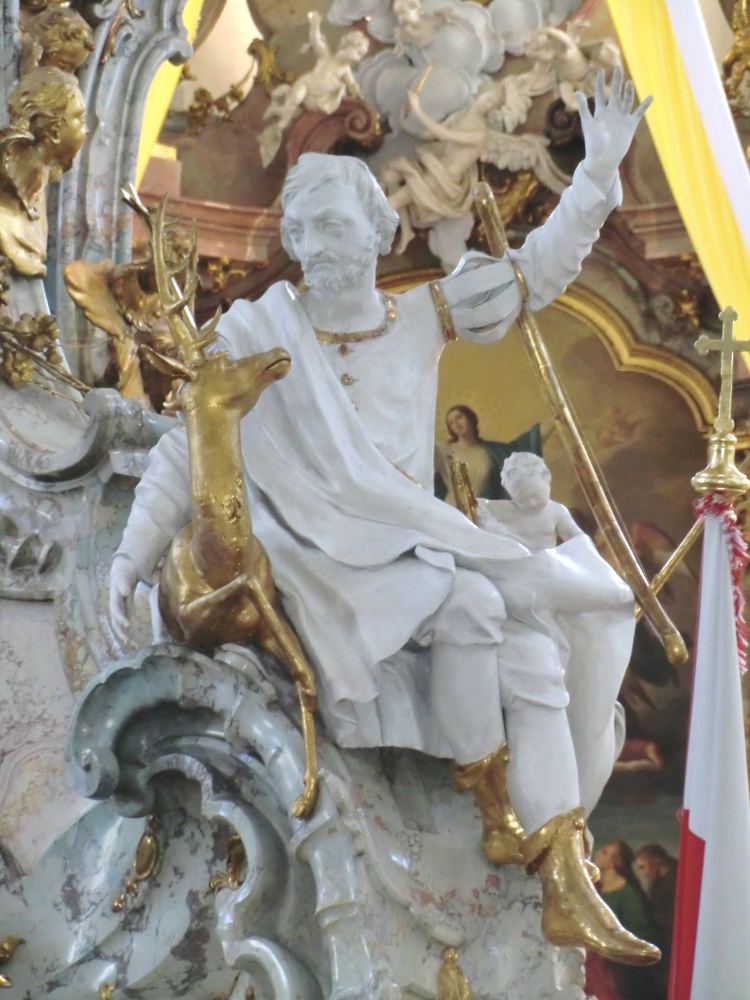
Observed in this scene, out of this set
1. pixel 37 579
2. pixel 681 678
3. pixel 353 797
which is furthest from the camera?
pixel 681 678

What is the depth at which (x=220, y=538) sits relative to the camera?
2945 millimetres

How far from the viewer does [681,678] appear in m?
6.98

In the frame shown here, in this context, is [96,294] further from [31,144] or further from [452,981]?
[452,981]

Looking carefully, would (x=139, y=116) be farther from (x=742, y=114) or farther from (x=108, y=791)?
(x=742, y=114)

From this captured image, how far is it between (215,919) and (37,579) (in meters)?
1.03

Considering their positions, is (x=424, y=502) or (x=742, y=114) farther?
(x=742, y=114)

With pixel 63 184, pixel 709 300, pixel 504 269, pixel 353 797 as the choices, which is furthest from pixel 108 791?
pixel 709 300

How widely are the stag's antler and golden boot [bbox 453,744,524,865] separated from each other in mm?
829

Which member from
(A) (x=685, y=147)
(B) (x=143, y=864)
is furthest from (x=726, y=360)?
(A) (x=685, y=147)

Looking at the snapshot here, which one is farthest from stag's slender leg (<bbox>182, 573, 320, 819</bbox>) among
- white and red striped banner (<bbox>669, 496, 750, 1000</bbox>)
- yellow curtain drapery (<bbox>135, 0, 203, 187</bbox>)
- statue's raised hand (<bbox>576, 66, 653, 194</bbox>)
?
yellow curtain drapery (<bbox>135, 0, 203, 187</bbox>)

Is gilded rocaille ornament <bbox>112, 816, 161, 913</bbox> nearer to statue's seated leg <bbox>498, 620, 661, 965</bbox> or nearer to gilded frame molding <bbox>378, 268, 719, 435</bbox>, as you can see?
statue's seated leg <bbox>498, 620, 661, 965</bbox>

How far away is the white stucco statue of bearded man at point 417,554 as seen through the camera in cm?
294

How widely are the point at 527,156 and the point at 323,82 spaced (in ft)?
3.07

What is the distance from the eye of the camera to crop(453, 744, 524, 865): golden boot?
9.63 ft
